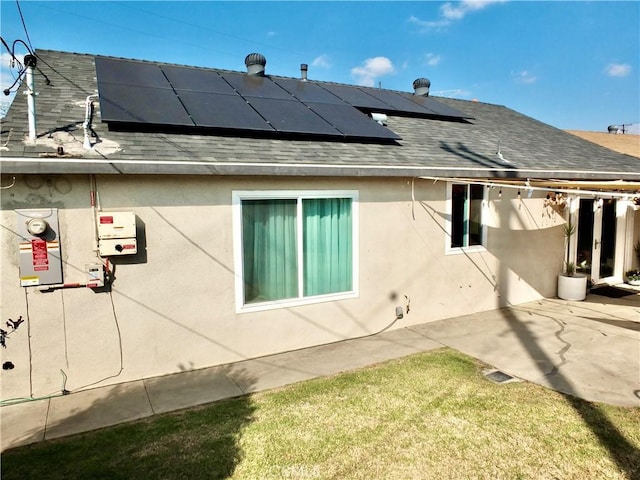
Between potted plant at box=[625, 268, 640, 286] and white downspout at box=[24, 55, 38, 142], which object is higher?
white downspout at box=[24, 55, 38, 142]

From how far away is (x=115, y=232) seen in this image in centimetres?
622

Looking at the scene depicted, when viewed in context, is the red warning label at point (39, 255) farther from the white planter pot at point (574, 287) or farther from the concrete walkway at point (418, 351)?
the white planter pot at point (574, 287)

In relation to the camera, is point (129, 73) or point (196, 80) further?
point (196, 80)

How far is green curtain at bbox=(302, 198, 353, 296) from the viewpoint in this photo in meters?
8.20

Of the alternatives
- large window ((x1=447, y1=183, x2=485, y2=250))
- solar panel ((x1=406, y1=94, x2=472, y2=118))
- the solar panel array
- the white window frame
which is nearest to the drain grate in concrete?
the white window frame

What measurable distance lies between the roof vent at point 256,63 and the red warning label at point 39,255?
810 cm

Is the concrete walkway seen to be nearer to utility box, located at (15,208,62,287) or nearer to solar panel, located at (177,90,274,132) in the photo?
utility box, located at (15,208,62,287)

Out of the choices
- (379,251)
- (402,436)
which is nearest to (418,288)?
(379,251)

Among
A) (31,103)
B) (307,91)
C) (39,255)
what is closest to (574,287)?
(307,91)

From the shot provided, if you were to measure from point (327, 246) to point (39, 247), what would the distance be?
16.3 feet

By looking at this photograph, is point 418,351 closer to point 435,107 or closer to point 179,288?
point 179,288

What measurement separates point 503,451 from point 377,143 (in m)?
6.90

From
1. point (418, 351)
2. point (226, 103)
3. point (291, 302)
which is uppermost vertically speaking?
point (226, 103)

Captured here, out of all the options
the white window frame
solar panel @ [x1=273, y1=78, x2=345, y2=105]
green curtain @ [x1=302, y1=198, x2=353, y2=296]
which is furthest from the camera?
solar panel @ [x1=273, y1=78, x2=345, y2=105]
